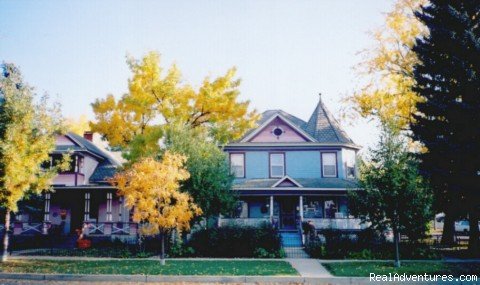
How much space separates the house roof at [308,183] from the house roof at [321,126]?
299 cm

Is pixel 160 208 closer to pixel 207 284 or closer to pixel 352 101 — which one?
pixel 207 284

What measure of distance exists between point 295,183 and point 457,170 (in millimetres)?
9828

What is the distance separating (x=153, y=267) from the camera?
14.9 meters

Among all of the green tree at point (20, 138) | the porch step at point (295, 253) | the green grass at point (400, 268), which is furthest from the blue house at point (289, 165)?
the green tree at point (20, 138)

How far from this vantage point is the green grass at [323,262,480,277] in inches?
536

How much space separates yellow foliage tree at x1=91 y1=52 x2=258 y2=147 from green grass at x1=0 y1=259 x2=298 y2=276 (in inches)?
350

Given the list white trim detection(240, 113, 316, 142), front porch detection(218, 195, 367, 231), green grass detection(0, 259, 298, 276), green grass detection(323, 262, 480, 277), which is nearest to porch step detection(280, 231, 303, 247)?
front porch detection(218, 195, 367, 231)

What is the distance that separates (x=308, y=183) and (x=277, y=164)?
296 centimetres

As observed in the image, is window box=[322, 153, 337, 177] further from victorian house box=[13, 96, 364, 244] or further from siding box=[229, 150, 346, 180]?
siding box=[229, 150, 346, 180]

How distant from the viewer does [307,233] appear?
22.8 metres

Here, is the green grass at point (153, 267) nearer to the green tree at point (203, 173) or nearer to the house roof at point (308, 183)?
the green tree at point (203, 173)

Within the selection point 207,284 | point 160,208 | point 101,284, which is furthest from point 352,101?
point 101,284

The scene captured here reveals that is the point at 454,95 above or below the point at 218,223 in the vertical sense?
above

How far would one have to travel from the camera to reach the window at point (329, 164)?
88.9 feet
